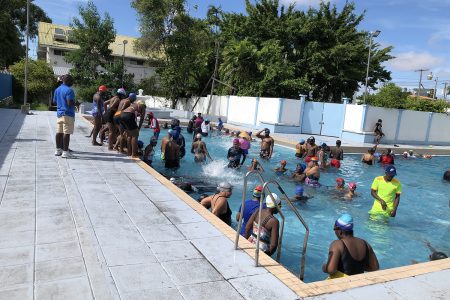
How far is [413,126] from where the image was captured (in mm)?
24484

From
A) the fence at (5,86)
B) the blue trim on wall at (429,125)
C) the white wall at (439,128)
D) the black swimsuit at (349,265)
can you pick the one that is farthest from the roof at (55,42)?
the black swimsuit at (349,265)

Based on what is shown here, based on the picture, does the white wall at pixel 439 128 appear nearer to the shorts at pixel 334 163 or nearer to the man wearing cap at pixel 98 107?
the shorts at pixel 334 163

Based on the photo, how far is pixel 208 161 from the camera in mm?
13766

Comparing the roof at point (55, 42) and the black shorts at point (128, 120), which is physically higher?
the roof at point (55, 42)

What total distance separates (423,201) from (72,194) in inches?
403

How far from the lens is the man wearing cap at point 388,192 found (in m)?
7.96

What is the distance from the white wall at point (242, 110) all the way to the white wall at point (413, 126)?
9.43m

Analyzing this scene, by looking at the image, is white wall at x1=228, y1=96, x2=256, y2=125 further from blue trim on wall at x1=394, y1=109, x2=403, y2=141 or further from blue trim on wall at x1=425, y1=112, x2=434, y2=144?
blue trim on wall at x1=425, y1=112, x2=434, y2=144

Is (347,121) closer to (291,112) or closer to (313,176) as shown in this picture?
(291,112)

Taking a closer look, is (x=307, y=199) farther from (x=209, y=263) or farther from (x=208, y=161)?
(x=209, y=263)

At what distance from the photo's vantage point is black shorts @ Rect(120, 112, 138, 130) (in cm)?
894

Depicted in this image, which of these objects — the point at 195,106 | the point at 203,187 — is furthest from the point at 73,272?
the point at 195,106

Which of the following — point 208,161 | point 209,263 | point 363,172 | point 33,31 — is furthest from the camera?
point 33,31

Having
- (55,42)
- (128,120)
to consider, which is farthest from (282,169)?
(55,42)
